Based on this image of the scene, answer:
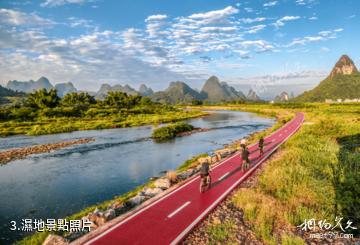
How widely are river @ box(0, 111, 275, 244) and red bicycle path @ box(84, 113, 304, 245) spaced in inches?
223

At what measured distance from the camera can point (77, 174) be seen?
71.5ft

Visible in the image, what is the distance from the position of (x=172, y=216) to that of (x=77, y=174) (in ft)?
45.8

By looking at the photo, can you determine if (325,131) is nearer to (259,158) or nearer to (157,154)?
(259,158)

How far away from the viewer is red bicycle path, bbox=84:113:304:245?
8.83 meters

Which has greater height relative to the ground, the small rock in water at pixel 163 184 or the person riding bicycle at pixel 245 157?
the person riding bicycle at pixel 245 157

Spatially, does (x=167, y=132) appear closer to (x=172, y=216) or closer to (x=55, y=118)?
(x=172, y=216)

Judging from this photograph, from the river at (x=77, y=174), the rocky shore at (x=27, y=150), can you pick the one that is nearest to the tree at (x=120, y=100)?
the rocky shore at (x=27, y=150)

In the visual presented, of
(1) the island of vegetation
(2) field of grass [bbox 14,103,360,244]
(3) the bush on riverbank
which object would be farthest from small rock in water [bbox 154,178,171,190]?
(1) the island of vegetation

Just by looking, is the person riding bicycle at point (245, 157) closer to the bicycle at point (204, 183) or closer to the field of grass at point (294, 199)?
the field of grass at point (294, 199)

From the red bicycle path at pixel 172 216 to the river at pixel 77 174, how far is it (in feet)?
18.6

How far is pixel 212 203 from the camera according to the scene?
11.8 meters

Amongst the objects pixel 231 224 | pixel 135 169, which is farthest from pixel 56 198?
pixel 231 224

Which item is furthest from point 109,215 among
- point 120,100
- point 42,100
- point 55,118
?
point 120,100

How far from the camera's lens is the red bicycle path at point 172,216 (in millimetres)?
8828
